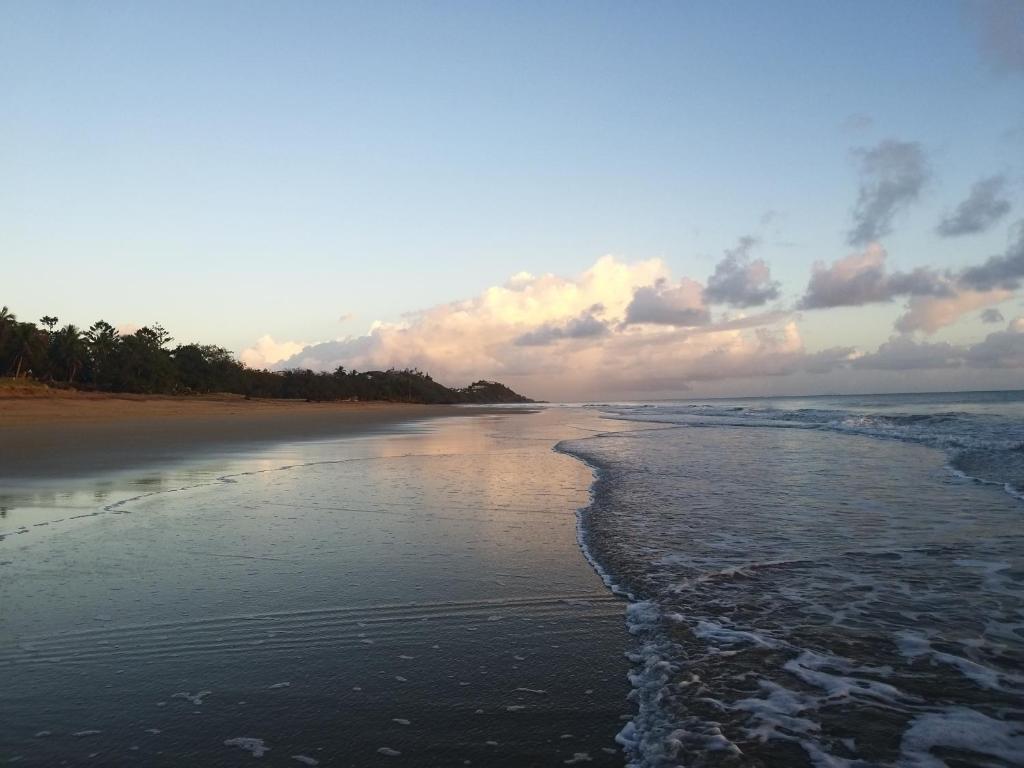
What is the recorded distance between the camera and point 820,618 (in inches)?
196

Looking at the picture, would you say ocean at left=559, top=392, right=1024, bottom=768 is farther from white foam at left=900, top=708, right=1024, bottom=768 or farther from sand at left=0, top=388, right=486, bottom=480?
sand at left=0, top=388, right=486, bottom=480

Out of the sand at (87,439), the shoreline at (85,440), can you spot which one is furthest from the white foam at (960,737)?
the sand at (87,439)

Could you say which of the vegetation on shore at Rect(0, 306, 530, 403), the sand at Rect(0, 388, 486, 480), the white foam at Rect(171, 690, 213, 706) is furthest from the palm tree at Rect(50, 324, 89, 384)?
the white foam at Rect(171, 690, 213, 706)

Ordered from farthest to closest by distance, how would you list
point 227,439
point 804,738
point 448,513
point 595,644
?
1. point 227,439
2. point 448,513
3. point 595,644
4. point 804,738

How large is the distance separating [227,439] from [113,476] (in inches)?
455

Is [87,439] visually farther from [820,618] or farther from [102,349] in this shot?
[102,349]

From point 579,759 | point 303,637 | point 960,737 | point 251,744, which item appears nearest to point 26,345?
point 303,637

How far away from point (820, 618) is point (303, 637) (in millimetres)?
3907

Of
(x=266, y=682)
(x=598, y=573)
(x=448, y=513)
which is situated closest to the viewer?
(x=266, y=682)

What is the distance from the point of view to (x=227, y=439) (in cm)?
2356

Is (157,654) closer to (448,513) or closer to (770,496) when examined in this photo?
(448,513)

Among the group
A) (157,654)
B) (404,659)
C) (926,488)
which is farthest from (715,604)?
(926,488)

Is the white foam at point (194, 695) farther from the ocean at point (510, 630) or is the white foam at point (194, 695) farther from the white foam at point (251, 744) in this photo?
the white foam at point (251, 744)

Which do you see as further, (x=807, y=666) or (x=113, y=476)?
(x=113, y=476)
